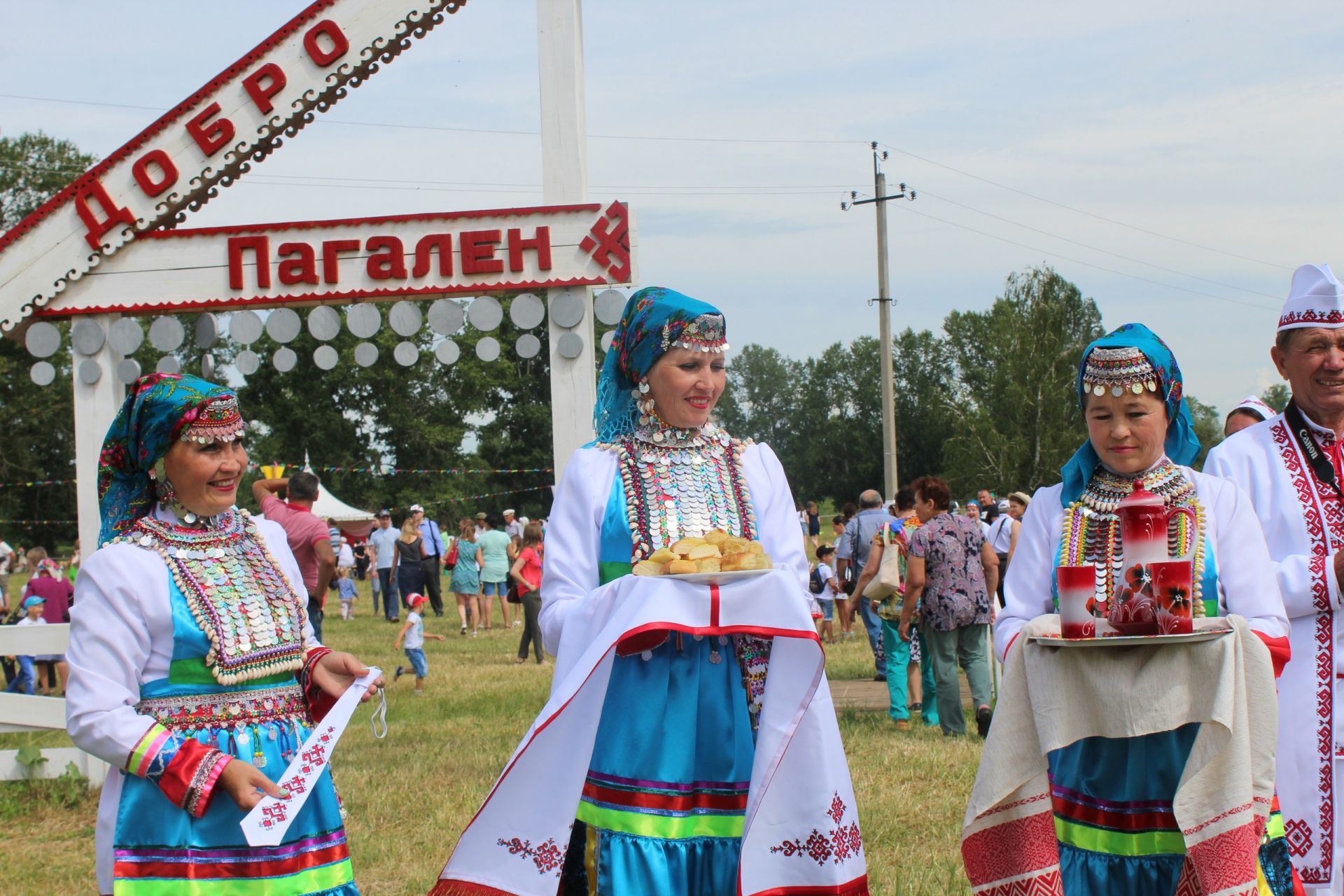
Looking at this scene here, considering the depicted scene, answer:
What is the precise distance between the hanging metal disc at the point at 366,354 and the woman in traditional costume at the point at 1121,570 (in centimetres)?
478

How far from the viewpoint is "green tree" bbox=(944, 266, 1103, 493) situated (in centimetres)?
5609

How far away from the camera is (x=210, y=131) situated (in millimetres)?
7840

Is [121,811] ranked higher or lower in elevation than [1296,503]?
lower

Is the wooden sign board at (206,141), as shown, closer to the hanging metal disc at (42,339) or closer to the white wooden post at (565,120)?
the hanging metal disc at (42,339)

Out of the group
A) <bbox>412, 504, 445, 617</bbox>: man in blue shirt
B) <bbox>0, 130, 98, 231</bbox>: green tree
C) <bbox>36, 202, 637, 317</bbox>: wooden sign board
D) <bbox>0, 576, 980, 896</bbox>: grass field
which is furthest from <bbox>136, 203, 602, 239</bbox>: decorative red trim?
<bbox>0, 130, 98, 231</bbox>: green tree

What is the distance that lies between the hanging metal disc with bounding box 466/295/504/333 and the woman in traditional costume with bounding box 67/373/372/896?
12.4 ft

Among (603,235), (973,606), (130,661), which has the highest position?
(603,235)

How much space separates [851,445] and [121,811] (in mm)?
92363

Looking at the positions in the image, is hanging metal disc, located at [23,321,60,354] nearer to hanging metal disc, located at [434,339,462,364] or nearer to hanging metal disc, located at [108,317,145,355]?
hanging metal disc, located at [108,317,145,355]

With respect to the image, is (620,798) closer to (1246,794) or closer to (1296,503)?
(1246,794)

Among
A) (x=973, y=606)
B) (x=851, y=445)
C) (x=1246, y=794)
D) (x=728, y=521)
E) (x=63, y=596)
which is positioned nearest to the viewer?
(x=1246, y=794)

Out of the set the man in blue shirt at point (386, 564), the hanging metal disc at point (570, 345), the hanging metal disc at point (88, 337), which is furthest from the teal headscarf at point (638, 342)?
the man in blue shirt at point (386, 564)

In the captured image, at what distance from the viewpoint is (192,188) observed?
790 centimetres

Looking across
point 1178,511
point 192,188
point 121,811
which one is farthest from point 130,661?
point 192,188
